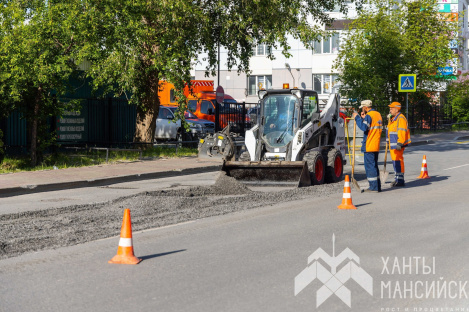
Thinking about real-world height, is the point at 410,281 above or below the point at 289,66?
below

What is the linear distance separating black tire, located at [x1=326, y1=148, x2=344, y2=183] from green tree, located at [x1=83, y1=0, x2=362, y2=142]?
7.11m

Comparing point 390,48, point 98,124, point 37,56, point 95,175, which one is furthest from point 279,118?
point 390,48

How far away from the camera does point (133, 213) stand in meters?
11.4

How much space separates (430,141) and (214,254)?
29.6 meters

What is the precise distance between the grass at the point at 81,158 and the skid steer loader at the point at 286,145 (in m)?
5.28

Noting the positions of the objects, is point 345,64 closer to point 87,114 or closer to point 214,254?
point 87,114

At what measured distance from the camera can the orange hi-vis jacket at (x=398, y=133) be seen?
51.1 feet

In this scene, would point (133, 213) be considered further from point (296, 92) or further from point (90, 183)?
point (296, 92)

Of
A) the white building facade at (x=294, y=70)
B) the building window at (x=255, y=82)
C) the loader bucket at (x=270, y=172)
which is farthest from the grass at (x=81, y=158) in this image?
the building window at (x=255, y=82)

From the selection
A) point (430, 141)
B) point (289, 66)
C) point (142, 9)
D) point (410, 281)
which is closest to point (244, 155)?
point (142, 9)

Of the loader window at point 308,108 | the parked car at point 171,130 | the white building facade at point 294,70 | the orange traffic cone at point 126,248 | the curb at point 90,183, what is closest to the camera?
the orange traffic cone at point 126,248

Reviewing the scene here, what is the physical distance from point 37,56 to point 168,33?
15.7 feet

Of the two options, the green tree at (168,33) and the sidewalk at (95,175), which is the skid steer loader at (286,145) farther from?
the green tree at (168,33)

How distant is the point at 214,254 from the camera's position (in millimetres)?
8055
